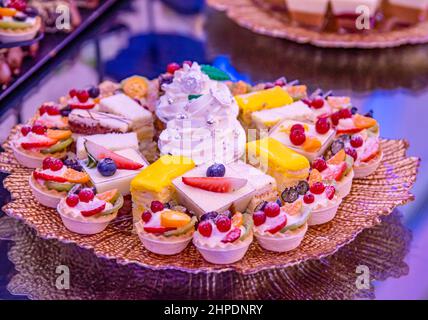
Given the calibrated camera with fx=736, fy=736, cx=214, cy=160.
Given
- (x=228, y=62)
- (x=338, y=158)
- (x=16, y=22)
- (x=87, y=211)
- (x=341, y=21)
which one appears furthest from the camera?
(x=341, y=21)

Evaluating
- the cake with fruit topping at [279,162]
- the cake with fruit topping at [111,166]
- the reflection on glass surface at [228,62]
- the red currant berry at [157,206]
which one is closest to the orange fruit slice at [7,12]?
the reflection on glass surface at [228,62]

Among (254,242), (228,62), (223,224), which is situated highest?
(223,224)

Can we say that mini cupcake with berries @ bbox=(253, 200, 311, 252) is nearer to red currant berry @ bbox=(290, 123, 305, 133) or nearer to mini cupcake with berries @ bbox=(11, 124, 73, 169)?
red currant berry @ bbox=(290, 123, 305, 133)

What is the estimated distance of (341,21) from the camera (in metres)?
3.81

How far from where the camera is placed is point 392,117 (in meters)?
3.10

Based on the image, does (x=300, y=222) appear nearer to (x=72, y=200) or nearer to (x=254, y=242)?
(x=254, y=242)

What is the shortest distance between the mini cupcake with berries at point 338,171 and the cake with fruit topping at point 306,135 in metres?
0.08

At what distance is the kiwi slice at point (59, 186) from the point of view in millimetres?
2279

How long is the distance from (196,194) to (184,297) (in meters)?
0.32

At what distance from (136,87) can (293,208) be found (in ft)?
3.56

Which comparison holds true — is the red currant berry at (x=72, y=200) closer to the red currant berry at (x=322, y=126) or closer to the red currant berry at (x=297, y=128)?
the red currant berry at (x=297, y=128)

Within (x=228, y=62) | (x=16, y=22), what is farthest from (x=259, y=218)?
(x=228, y=62)

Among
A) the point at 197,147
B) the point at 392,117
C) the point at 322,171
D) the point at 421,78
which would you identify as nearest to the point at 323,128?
the point at 322,171

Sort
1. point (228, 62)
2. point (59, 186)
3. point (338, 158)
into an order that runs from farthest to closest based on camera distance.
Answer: point (228, 62) → point (338, 158) → point (59, 186)
